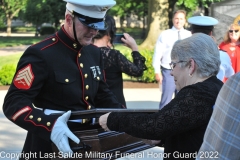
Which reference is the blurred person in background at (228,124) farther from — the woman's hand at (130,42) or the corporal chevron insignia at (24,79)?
the woman's hand at (130,42)

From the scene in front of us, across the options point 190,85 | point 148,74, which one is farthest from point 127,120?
point 148,74

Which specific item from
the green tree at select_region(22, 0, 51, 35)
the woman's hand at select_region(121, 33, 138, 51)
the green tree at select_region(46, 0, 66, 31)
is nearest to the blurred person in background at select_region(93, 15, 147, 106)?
the woman's hand at select_region(121, 33, 138, 51)

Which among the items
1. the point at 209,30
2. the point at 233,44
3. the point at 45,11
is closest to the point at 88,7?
the point at 209,30

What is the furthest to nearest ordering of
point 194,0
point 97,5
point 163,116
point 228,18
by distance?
point 194,0
point 228,18
point 97,5
point 163,116

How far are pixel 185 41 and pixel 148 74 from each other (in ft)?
36.0

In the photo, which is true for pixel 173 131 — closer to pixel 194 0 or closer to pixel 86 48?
pixel 86 48

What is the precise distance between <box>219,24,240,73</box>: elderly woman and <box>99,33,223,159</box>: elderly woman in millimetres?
4116

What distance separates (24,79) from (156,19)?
20.4 m

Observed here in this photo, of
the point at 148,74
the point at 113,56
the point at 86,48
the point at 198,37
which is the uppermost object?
the point at 198,37

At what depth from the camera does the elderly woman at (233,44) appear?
665 centimetres

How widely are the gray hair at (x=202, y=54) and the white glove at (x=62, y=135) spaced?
695 mm

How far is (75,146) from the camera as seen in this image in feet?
8.69

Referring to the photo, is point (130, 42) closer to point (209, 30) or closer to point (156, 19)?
point (209, 30)

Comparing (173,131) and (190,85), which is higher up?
(190,85)
